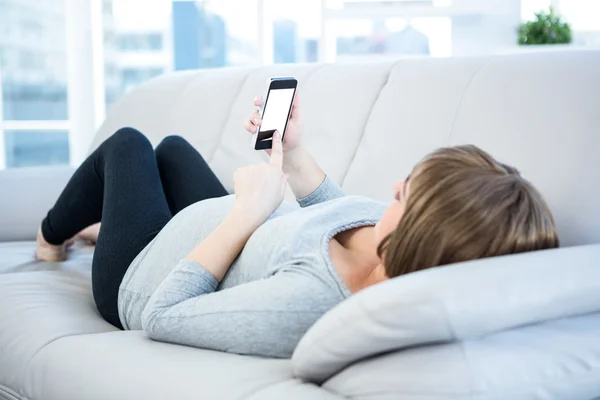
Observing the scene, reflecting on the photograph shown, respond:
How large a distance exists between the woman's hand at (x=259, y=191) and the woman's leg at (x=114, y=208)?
337mm

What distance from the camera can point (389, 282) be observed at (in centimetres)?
98

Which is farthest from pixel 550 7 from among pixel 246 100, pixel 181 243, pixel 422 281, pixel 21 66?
pixel 422 281

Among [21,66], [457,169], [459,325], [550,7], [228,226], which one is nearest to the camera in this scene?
[459,325]

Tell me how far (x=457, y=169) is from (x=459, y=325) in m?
0.24

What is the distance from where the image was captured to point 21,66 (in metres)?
4.83

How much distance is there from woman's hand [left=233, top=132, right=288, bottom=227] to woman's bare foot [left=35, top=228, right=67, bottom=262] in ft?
2.73

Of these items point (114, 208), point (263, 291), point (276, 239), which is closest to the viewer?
point (263, 291)

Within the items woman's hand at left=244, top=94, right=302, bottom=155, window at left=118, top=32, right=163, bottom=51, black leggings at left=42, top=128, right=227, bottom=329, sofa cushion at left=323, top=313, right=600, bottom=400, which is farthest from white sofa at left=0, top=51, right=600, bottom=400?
window at left=118, top=32, right=163, bottom=51

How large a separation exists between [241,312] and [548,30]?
3646mm

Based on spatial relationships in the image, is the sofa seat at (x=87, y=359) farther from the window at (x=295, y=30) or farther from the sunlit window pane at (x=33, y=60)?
the window at (x=295, y=30)

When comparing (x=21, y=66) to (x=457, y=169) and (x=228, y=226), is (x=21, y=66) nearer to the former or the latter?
(x=228, y=226)

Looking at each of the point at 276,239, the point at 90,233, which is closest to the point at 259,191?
the point at 276,239

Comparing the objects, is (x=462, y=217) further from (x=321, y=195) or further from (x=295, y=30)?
(x=295, y=30)

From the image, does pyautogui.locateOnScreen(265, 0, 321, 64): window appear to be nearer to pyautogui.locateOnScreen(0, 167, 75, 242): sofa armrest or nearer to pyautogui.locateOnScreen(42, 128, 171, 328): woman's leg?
pyautogui.locateOnScreen(0, 167, 75, 242): sofa armrest
